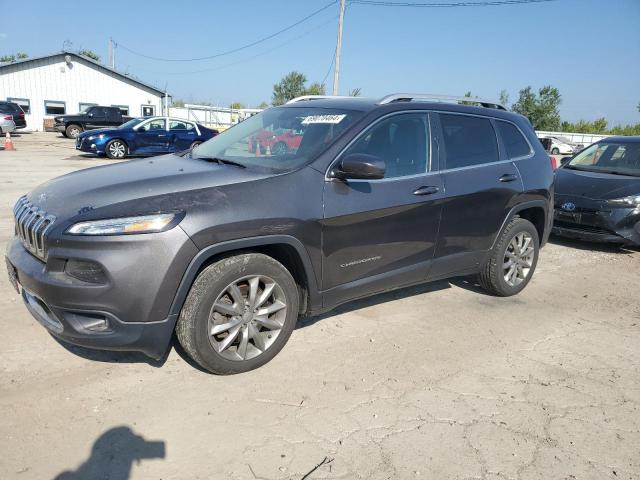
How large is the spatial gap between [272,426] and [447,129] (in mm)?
2739

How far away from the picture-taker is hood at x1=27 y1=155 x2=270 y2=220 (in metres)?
2.79

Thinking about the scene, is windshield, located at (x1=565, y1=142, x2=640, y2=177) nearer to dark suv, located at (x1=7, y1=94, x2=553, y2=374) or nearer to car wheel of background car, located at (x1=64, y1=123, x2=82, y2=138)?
dark suv, located at (x1=7, y1=94, x2=553, y2=374)

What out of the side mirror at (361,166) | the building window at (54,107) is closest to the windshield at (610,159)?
the side mirror at (361,166)

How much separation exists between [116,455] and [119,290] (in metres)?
0.82

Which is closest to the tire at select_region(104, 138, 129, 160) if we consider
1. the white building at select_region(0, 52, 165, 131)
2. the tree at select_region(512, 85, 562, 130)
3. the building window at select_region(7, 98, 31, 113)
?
the white building at select_region(0, 52, 165, 131)

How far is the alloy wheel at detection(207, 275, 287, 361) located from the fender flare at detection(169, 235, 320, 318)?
0.21m

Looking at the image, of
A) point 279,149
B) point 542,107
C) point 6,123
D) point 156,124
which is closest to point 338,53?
point 156,124

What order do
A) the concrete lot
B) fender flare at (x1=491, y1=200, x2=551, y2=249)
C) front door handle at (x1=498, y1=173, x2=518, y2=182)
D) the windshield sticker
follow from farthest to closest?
fender flare at (x1=491, y1=200, x2=551, y2=249), front door handle at (x1=498, y1=173, x2=518, y2=182), the windshield sticker, the concrete lot

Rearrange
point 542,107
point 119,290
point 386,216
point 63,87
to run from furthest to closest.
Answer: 1. point 542,107
2. point 63,87
3. point 386,216
4. point 119,290

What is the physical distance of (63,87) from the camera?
32406mm

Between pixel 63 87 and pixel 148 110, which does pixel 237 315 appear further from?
pixel 148 110

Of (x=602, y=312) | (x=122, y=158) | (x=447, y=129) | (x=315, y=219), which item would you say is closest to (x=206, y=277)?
(x=315, y=219)

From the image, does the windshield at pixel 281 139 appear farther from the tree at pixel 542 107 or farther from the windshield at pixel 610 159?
the tree at pixel 542 107

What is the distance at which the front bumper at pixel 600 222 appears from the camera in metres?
6.65
